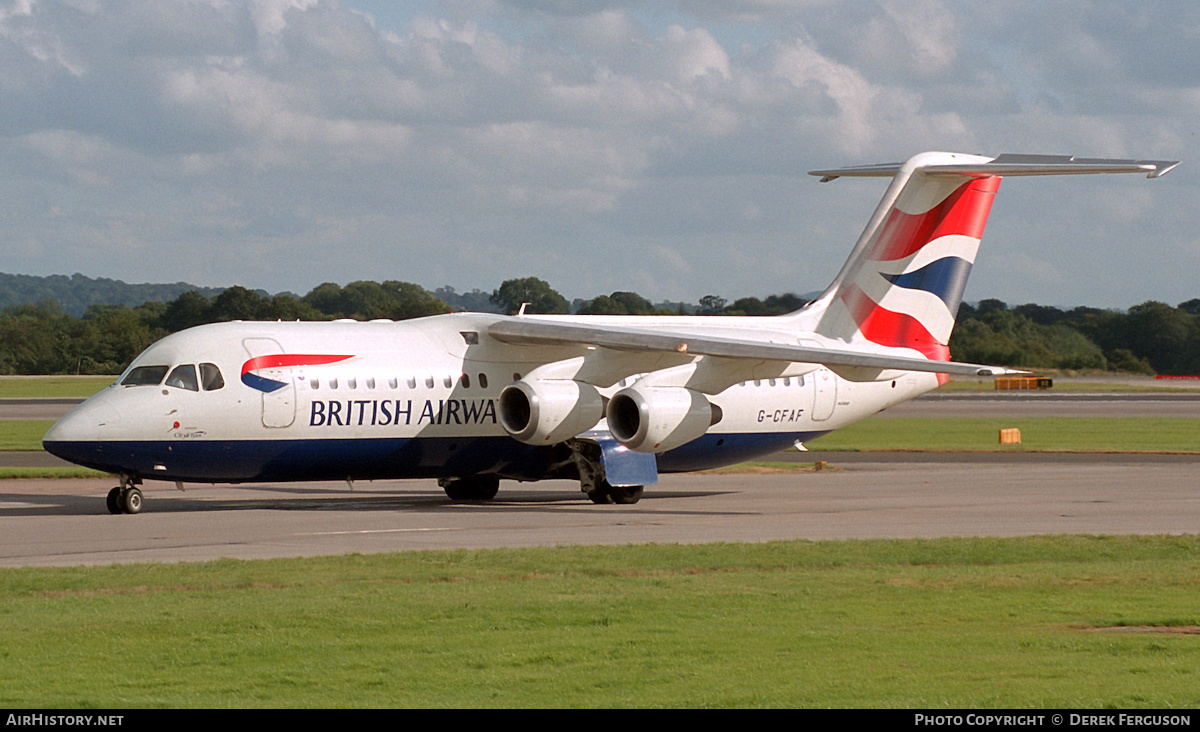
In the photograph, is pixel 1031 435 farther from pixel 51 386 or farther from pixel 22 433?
pixel 51 386

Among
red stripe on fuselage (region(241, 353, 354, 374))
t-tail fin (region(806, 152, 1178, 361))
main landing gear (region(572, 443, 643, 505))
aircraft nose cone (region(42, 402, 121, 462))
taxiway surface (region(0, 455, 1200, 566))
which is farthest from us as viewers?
t-tail fin (region(806, 152, 1178, 361))

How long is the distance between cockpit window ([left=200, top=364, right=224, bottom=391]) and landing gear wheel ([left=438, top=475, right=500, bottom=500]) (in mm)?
5380

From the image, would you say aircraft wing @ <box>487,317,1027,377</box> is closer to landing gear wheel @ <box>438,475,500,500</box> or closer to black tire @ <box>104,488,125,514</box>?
landing gear wheel @ <box>438,475,500,500</box>

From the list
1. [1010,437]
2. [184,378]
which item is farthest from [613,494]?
[1010,437]

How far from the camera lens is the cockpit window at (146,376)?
78.0 feet

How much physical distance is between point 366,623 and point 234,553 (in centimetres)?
650

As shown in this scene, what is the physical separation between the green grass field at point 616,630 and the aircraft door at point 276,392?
707cm

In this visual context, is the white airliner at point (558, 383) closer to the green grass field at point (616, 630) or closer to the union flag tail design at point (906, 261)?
the union flag tail design at point (906, 261)

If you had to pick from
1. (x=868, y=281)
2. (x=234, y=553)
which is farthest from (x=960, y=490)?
(x=234, y=553)

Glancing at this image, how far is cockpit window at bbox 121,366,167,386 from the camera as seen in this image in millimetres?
23781

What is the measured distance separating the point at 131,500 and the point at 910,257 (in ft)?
50.9

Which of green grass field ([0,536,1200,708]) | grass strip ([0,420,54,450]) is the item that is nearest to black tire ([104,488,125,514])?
green grass field ([0,536,1200,708])

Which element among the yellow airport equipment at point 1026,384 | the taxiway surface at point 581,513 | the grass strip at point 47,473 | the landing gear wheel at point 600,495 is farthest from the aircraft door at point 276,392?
the yellow airport equipment at point 1026,384
